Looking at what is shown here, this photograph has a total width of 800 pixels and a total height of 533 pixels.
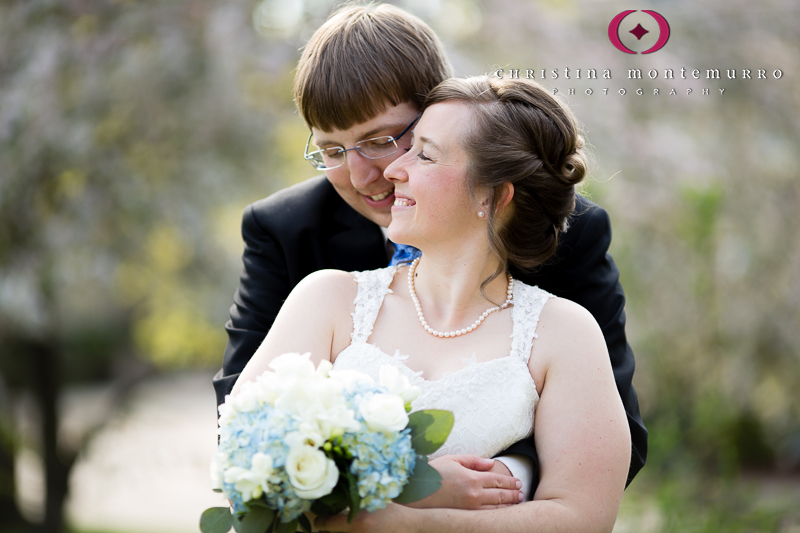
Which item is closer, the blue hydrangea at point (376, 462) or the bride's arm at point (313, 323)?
the blue hydrangea at point (376, 462)

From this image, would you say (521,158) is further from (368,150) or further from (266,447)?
(266,447)

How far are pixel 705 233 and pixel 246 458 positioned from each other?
529 cm

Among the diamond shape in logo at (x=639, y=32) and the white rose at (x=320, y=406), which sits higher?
the diamond shape in logo at (x=639, y=32)

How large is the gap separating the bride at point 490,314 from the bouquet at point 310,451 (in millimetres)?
445

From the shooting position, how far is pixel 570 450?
7.36ft

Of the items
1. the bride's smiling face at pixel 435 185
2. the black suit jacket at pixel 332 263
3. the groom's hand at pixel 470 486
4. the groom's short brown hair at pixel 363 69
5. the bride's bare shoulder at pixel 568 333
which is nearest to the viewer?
the groom's hand at pixel 470 486

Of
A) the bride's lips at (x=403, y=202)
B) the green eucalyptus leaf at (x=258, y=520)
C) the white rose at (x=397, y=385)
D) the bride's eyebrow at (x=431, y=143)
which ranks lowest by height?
the green eucalyptus leaf at (x=258, y=520)

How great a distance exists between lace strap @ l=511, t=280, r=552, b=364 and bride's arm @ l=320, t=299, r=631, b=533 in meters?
0.04

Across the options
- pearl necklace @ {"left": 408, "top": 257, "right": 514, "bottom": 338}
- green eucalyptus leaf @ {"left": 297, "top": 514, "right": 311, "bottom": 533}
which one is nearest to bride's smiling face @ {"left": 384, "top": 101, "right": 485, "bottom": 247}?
pearl necklace @ {"left": 408, "top": 257, "right": 514, "bottom": 338}

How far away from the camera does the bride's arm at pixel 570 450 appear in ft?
6.97

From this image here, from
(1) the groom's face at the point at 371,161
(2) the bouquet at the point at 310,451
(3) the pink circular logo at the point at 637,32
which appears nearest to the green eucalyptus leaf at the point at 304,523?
(2) the bouquet at the point at 310,451

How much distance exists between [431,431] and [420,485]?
0.15 metres

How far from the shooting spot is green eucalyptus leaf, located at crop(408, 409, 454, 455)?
1.95 meters

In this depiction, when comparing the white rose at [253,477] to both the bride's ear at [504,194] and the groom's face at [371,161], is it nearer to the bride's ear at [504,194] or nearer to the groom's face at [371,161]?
the bride's ear at [504,194]
